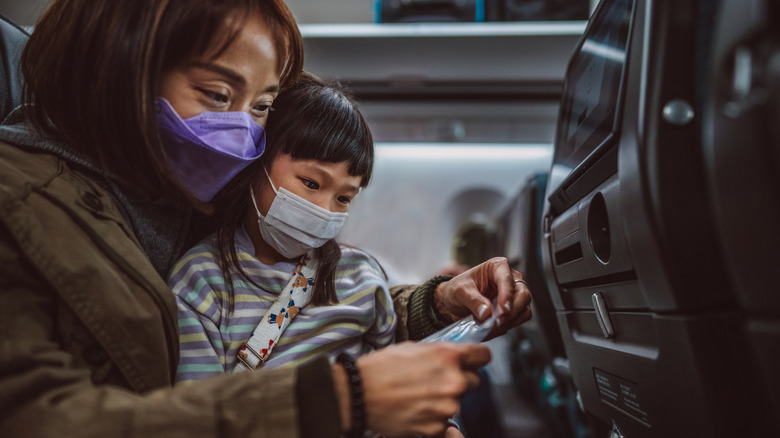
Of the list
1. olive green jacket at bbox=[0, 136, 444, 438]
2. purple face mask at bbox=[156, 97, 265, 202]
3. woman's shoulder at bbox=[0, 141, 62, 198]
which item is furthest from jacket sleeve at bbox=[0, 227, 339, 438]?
purple face mask at bbox=[156, 97, 265, 202]

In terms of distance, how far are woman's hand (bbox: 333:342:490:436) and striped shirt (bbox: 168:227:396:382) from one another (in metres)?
0.50

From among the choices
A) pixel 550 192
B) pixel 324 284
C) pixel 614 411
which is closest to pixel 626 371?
pixel 614 411

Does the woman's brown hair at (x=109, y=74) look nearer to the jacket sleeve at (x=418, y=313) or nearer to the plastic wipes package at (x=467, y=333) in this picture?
the plastic wipes package at (x=467, y=333)

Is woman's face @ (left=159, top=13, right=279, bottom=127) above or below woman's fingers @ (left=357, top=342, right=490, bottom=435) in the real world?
above

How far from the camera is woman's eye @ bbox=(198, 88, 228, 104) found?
1.07m

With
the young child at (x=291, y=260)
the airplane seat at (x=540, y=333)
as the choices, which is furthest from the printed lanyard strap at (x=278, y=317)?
the airplane seat at (x=540, y=333)

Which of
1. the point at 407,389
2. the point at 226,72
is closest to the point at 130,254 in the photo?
the point at 226,72

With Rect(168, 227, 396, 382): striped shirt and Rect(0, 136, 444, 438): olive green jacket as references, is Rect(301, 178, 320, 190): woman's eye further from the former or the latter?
Rect(0, 136, 444, 438): olive green jacket

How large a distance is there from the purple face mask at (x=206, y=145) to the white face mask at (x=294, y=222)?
0.17m

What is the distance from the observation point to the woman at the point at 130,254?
684mm

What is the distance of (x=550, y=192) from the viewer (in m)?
1.50

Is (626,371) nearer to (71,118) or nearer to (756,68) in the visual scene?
(756,68)

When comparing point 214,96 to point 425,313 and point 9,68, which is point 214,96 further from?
point 425,313

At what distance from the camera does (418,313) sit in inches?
55.4
